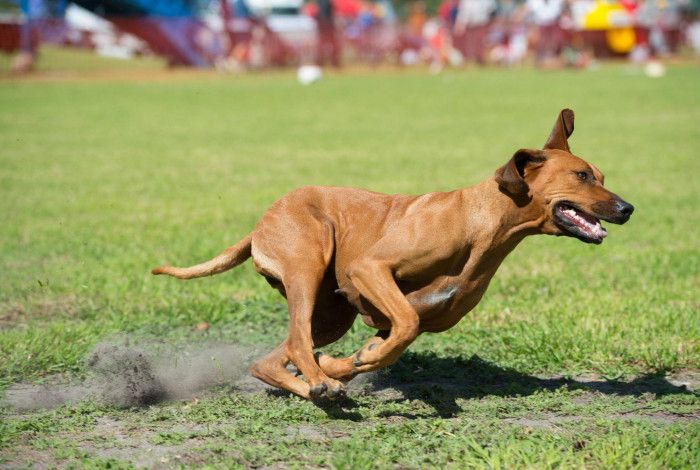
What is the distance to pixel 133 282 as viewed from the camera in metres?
7.85

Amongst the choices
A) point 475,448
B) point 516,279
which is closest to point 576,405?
point 475,448

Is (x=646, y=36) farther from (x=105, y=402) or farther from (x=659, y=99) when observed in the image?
(x=105, y=402)

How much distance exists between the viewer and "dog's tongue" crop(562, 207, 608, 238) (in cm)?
484

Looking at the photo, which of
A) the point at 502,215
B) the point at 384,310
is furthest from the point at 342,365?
the point at 502,215

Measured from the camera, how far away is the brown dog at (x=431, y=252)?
191 inches

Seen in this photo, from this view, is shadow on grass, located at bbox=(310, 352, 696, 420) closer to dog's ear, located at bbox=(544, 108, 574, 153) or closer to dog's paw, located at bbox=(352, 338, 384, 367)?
dog's paw, located at bbox=(352, 338, 384, 367)

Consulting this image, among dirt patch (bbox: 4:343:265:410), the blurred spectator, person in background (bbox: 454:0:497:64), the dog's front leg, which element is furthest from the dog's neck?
the blurred spectator

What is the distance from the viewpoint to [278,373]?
5.26 metres

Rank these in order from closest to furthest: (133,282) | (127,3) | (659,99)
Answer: (133,282) → (659,99) → (127,3)

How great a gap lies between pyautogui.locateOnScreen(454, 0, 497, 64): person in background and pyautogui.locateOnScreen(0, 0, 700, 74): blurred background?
5 centimetres

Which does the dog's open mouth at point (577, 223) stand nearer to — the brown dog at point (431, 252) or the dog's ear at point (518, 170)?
the brown dog at point (431, 252)

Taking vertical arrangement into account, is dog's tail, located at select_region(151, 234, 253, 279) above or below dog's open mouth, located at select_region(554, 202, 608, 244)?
below

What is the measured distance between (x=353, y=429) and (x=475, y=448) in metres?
0.72

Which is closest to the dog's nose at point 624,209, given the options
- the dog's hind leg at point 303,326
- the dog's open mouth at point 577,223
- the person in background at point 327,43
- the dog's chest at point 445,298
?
the dog's open mouth at point 577,223
